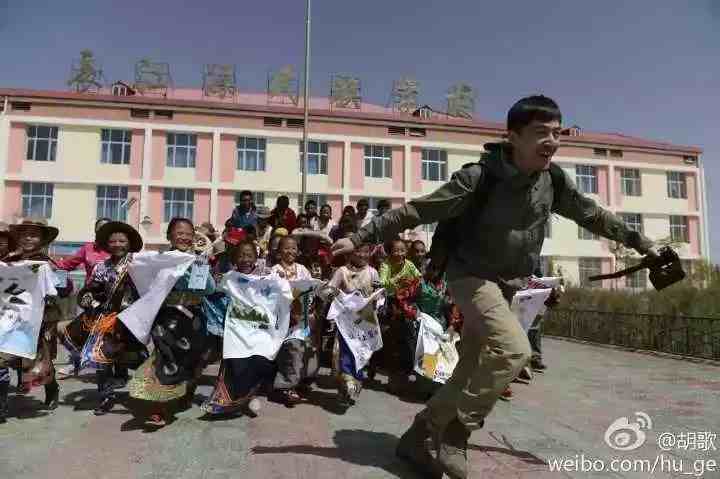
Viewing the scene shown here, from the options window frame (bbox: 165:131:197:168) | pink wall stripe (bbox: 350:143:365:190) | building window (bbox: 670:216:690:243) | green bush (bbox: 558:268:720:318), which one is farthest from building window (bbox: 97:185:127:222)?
building window (bbox: 670:216:690:243)

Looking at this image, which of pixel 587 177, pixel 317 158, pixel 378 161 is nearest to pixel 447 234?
pixel 317 158

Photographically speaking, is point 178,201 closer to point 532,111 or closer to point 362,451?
point 362,451

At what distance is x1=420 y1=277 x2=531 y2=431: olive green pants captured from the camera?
8.97ft

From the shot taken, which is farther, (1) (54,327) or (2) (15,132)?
(2) (15,132)

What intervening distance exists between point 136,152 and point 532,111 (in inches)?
1165

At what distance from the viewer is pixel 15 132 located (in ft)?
90.2

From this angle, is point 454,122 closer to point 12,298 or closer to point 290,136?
point 290,136

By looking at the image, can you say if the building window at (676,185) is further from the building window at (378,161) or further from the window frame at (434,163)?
the building window at (378,161)

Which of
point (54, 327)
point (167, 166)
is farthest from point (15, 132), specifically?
point (54, 327)

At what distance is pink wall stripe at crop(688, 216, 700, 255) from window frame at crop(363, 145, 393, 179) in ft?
73.6

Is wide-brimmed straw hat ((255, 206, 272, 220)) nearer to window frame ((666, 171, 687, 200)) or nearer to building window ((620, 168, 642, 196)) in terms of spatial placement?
building window ((620, 168, 642, 196))

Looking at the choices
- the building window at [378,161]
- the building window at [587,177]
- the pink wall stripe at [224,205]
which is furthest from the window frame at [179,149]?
the building window at [587,177]

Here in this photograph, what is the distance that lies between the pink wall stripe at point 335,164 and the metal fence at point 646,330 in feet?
63.0

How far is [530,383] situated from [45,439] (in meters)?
5.19
